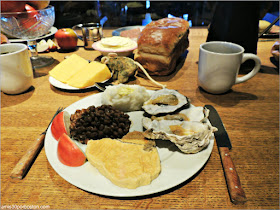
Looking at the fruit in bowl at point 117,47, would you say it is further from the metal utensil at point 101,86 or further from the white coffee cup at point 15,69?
the white coffee cup at point 15,69

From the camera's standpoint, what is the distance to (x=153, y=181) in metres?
0.60

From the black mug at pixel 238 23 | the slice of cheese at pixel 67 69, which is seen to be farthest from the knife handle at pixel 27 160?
the black mug at pixel 238 23

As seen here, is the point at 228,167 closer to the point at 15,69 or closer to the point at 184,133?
the point at 184,133

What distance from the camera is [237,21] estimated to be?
121cm

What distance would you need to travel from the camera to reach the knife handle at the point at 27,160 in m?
0.68

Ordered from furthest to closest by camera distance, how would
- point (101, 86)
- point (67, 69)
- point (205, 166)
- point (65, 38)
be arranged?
point (65, 38) < point (67, 69) < point (101, 86) < point (205, 166)

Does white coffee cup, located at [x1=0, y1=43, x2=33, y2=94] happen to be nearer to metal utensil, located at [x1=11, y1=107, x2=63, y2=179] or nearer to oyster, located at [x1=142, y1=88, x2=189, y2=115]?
metal utensil, located at [x1=11, y1=107, x2=63, y2=179]

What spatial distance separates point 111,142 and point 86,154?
87 mm

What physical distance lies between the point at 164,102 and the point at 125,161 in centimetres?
37

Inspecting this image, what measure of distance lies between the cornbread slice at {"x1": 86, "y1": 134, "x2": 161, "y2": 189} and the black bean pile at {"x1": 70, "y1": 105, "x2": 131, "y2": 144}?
66 mm

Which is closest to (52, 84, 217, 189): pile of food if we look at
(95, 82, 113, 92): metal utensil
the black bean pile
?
the black bean pile

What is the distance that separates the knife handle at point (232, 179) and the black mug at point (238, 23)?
2.64 feet

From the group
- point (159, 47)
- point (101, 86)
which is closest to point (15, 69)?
point (101, 86)

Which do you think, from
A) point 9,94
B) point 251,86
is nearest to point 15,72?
point 9,94
